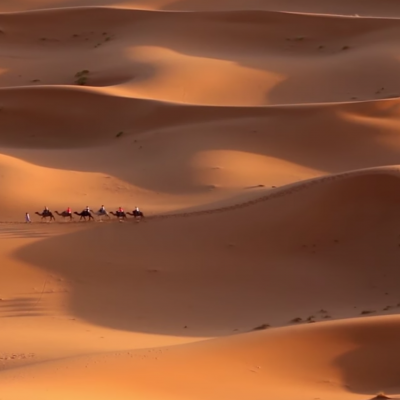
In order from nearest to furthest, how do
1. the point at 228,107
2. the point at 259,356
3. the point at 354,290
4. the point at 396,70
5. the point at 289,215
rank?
the point at 259,356 → the point at 354,290 → the point at 289,215 → the point at 228,107 → the point at 396,70

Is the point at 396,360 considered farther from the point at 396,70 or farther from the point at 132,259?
the point at 396,70

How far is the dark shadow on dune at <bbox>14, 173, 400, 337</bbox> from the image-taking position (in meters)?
11.7

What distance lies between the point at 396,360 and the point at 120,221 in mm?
5983

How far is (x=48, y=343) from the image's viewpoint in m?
10.0

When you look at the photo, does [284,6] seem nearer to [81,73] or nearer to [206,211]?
[81,73]

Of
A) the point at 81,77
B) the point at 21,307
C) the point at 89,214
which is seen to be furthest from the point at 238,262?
the point at 81,77

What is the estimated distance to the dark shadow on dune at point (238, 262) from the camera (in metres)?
11.7

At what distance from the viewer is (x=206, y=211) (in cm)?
1441

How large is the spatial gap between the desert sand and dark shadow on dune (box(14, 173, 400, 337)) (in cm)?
3

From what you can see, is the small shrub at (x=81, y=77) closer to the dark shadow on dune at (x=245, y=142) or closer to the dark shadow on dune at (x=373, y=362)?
the dark shadow on dune at (x=245, y=142)

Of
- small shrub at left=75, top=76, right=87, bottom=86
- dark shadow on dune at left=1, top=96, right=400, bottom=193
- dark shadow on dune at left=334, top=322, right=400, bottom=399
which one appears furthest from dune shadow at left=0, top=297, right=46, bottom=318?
small shrub at left=75, top=76, right=87, bottom=86

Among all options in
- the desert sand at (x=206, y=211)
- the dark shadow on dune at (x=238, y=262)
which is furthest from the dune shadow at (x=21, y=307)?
the dark shadow on dune at (x=238, y=262)

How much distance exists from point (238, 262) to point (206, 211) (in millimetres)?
1589

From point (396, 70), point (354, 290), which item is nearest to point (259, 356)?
point (354, 290)
